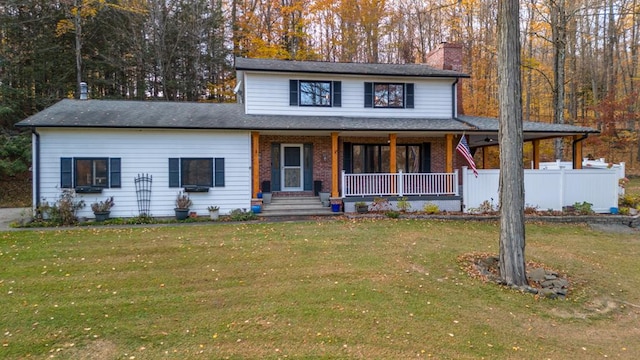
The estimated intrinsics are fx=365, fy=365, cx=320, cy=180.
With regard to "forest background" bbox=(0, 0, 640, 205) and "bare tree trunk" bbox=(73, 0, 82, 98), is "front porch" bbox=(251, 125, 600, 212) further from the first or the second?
"bare tree trunk" bbox=(73, 0, 82, 98)

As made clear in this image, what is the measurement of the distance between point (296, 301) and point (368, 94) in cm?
1119

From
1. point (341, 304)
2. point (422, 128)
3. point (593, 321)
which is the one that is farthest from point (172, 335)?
point (422, 128)

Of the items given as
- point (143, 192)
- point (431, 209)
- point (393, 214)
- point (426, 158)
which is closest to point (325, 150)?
point (393, 214)

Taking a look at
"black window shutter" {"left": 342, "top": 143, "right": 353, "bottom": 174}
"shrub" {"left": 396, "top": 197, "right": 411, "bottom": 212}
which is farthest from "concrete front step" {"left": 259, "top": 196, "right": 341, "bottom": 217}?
"shrub" {"left": 396, "top": 197, "right": 411, "bottom": 212}

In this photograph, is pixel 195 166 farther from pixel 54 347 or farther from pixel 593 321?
pixel 593 321

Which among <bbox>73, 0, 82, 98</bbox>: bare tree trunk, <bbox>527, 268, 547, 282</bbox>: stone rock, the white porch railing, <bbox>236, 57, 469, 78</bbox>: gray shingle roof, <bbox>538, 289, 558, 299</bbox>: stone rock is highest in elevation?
<bbox>73, 0, 82, 98</bbox>: bare tree trunk

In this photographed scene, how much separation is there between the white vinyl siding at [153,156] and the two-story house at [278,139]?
0.03 m

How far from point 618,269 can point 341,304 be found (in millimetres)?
6142

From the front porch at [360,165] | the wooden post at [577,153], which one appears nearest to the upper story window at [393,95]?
the front porch at [360,165]

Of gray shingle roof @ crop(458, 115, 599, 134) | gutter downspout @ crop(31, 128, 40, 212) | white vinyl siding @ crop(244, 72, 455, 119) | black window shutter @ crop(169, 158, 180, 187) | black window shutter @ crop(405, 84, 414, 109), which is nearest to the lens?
gutter downspout @ crop(31, 128, 40, 212)

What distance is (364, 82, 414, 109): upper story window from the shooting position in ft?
49.1

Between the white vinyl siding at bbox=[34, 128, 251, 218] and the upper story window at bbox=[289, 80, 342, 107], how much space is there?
3047 millimetres

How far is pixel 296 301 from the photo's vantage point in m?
5.23

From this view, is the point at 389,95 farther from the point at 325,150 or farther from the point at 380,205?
the point at 380,205
